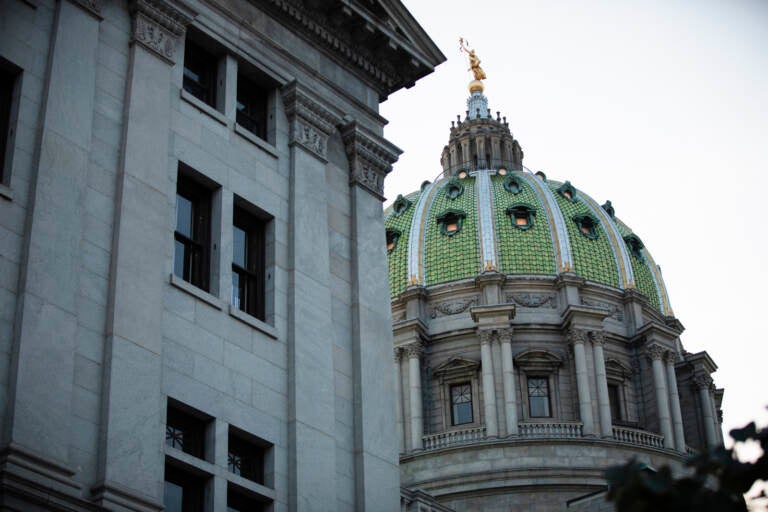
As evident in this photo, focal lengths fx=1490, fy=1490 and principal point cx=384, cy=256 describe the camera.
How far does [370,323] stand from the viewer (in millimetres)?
26656

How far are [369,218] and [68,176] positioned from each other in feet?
26.0

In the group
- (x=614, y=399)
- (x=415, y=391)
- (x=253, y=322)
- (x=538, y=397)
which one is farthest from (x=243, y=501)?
→ (x=614, y=399)

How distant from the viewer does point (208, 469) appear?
2198 centimetres

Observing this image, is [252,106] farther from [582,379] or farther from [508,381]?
[582,379]

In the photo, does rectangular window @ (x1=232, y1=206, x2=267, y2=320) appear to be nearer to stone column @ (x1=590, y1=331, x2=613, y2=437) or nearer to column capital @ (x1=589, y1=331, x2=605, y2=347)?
stone column @ (x1=590, y1=331, x2=613, y2=437)

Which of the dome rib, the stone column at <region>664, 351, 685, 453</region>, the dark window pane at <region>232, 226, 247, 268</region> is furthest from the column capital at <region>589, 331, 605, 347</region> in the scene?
the dark window pane at <region>232, 226, 247, 268</region>

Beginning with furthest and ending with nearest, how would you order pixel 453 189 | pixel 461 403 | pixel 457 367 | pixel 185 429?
pixel 453 189, pixel 457 367, pixel 461 403, pixel 185 429

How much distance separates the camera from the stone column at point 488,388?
307 ft

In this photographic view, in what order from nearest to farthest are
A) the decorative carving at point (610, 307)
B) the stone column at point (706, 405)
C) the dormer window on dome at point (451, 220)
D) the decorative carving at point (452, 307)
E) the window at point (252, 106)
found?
1. the window at point (252, 106)
2. the decorative carving at point (452, 307)
3. the stone column at point (706, 405)
4. the decorative carving at point (610, 307)
5. the dormer window on dome at point (451, 220)

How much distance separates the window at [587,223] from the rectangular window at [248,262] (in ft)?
303

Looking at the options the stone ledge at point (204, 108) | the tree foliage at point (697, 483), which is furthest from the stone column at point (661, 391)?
the tree foliage at point (697, 483)

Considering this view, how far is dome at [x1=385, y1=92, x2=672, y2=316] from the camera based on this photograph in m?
110

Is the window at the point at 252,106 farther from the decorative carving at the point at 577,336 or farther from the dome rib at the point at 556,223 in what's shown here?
the dome rib at the point at 556,223

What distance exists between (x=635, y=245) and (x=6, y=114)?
327 feet
